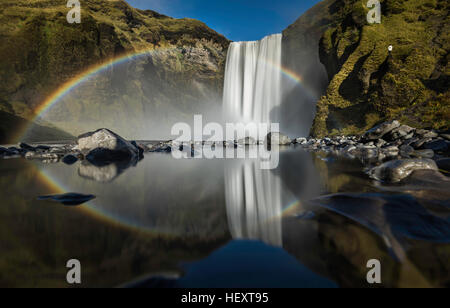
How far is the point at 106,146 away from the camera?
25.7ft

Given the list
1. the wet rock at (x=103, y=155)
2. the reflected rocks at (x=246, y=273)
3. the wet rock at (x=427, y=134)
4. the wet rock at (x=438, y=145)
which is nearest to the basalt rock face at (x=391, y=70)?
the wet rock at (x=427, y=134)

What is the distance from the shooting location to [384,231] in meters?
1.60

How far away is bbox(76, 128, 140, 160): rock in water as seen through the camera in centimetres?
782

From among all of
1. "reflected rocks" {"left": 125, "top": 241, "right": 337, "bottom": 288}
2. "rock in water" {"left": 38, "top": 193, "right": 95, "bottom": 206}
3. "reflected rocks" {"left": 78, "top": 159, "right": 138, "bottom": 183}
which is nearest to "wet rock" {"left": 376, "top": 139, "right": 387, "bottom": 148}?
"reflected rocks" {"left": 78, "top": 159, "right": 138, "bottom": 183}

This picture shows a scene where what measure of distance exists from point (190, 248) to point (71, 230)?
1.04m

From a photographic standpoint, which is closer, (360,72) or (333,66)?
(360,72)

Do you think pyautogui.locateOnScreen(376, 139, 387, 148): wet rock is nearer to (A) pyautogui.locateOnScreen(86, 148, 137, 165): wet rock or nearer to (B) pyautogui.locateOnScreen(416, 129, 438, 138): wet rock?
(B) pyautogui.locateOnScreen(416, 129, 438, 138): wet rock

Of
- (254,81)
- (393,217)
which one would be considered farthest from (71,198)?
(254,81)

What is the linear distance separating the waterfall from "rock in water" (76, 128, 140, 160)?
88.4 ft

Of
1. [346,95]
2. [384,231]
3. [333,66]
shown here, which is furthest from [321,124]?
[384,231]

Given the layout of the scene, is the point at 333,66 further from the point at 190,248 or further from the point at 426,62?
the point at 190,248

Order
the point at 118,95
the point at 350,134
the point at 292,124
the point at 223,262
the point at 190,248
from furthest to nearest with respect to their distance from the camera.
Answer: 1. the point at 118,95
2. the point at 292,124
3. the point at 350,134
4. the point at 190,248
5. the point at 223,262

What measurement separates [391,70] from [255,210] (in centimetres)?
1927

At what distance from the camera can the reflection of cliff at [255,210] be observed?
1731 millimetres
